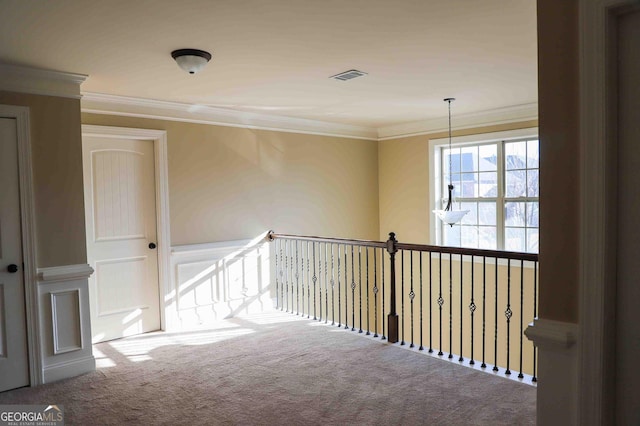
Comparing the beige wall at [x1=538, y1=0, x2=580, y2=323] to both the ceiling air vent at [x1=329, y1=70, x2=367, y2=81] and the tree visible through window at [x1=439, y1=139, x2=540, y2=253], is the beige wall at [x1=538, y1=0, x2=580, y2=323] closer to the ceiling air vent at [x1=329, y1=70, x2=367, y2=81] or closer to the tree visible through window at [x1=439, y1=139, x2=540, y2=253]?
the ceiling air vent at [x1=329, y1=70, x2=367, y2=81]

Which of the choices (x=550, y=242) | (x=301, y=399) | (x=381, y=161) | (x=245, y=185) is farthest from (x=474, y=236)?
(x=550, y=242)

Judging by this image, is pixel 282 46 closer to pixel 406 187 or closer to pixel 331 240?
pixel 331 240

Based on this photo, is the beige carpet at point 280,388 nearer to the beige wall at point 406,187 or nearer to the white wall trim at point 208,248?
the white wall trim at point 208,248

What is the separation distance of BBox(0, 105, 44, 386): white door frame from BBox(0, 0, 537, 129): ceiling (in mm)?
479

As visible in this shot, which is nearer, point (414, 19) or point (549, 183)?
point (549, 183)

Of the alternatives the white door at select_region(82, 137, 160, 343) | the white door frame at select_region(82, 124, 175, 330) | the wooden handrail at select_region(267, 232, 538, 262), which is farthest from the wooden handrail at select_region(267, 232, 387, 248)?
the white door at select_region(82, 137, 160, 343)

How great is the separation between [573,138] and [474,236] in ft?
14.6

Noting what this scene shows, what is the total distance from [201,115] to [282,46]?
7.52 ft

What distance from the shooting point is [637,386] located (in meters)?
1.62

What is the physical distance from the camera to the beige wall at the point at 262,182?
15.8 feet

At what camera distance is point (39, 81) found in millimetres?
3391

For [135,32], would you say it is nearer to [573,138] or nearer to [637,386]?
[573,138]

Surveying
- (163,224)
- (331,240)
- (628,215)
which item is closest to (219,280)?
(163,224)

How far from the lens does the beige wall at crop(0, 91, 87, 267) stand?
3.40 m
